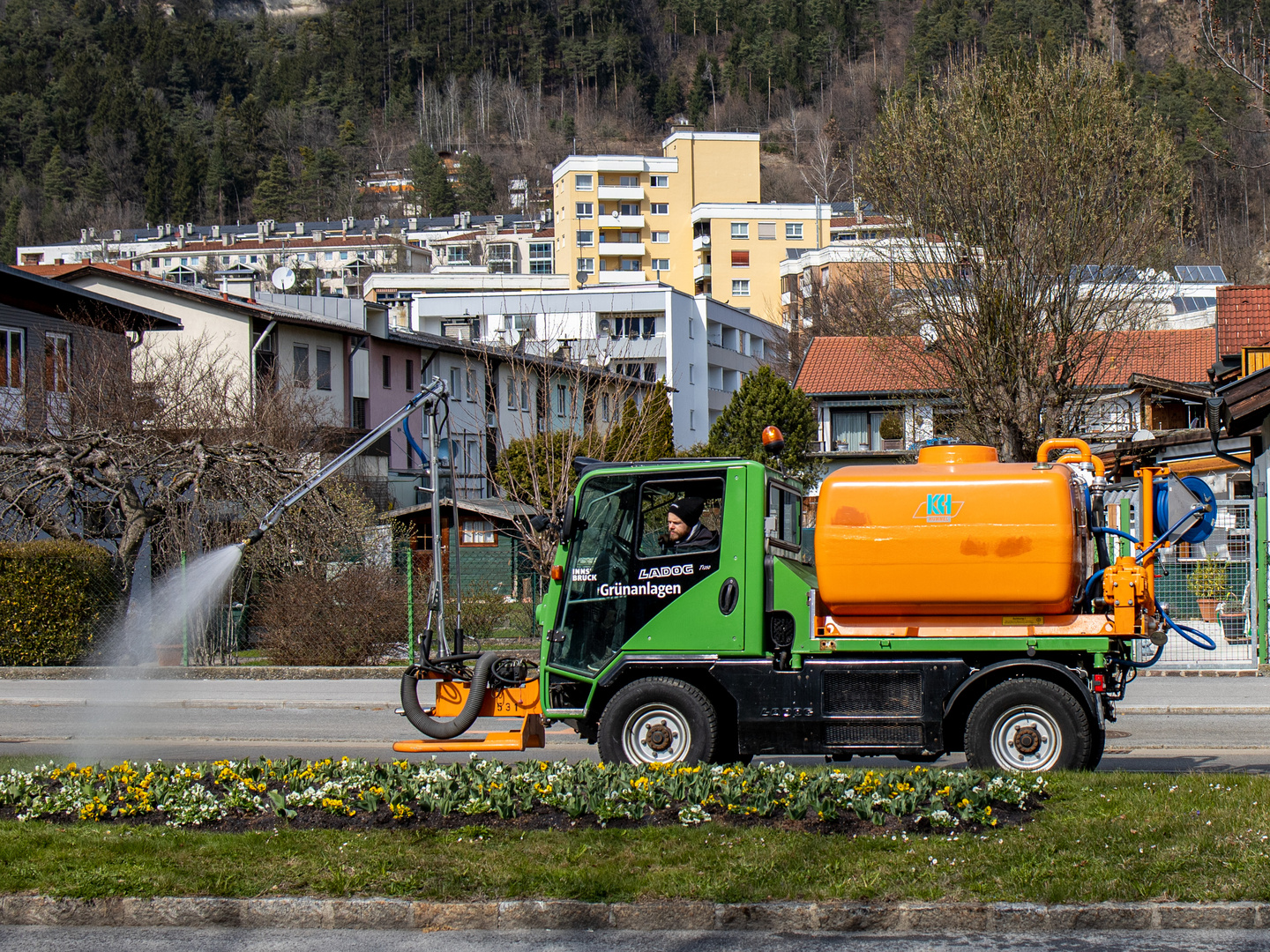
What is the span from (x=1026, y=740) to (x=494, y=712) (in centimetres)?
400

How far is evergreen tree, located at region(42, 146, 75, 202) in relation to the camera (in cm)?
14362

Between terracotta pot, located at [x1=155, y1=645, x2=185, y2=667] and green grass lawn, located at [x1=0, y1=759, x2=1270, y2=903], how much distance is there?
14.3 meters

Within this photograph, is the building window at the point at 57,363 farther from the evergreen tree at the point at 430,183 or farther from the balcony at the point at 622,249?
the evergreen tree at the point at 430,183

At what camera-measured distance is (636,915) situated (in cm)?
639

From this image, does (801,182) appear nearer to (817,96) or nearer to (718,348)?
(817,96)

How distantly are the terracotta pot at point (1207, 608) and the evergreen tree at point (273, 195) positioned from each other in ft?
448

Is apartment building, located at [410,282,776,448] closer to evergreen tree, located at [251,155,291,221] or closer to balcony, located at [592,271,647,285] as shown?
balcony, located at [592,271,647,285]

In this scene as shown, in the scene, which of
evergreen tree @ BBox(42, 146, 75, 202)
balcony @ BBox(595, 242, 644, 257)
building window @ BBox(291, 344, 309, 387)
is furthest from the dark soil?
evergreen tree @ BBox(42, 146, 75, 202)

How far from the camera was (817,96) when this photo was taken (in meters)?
153

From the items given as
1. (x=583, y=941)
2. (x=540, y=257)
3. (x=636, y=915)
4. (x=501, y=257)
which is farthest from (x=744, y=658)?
(x=501, y=257)

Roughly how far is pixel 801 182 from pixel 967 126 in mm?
110285

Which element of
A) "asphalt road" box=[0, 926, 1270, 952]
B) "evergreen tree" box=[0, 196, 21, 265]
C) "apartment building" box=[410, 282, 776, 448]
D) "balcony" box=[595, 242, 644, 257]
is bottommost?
"asphalt road" box=[0, 926, 1270, 952]

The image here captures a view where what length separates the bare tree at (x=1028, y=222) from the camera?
79.3ft

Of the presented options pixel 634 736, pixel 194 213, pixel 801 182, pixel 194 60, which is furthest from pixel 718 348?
pixel 194 60
